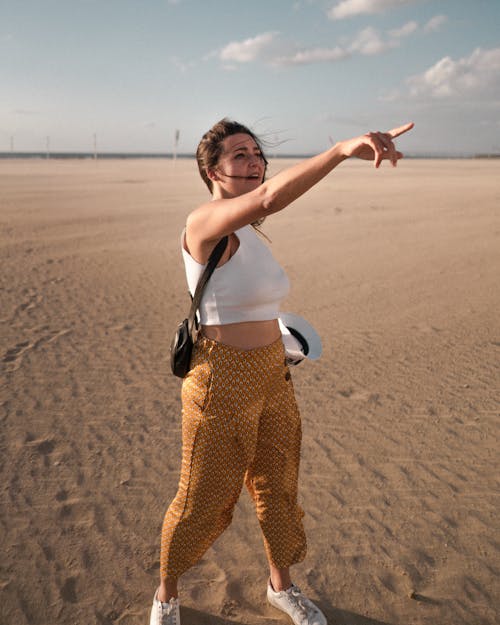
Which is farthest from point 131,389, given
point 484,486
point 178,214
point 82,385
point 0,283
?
point 178,214

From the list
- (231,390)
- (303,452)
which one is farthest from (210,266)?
(303,452)

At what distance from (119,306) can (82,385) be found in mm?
2561

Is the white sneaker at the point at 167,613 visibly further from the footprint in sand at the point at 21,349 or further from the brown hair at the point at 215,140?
the footprint in sand at the point at 21,349

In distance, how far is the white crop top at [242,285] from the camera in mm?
2060

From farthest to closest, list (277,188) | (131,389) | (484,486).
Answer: (131,389) < (484,486) < (277,188)

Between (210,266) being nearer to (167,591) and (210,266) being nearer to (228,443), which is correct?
(228,443)

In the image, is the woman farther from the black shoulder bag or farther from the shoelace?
the shoelace

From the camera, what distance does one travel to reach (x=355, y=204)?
18656 mm

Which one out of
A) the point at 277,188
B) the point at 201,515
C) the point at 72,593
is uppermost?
the point at 277,188

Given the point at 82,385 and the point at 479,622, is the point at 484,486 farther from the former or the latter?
the point at 82,385

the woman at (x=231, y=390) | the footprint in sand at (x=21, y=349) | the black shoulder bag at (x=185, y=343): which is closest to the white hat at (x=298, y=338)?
the woman at (x=231, y=390)

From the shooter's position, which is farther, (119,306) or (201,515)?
(119,306)

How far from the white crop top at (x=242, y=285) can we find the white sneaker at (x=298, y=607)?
1382mm

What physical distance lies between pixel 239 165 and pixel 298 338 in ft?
2.58
